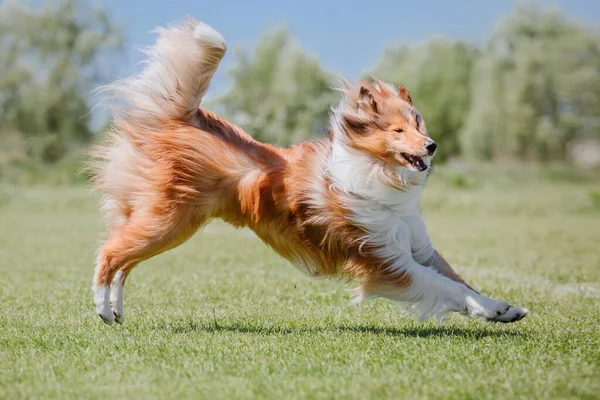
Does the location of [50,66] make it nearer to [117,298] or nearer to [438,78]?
[438,78]

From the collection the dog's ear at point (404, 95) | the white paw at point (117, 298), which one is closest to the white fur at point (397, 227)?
the dog's ear at point (404, 95)

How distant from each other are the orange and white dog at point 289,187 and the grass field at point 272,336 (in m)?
0.47

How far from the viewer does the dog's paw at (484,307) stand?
18.9 ft

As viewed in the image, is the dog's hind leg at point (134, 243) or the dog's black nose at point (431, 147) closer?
the dog's black nose at point (431, 147)

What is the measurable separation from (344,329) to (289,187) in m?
1.30

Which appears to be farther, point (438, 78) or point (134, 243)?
point (438, 78)

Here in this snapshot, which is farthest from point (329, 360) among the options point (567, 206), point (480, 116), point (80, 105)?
point (480, 116)

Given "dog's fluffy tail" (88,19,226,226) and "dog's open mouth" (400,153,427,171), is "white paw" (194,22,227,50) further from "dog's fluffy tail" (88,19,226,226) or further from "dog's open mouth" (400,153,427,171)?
"dog's open mouth" (400,153,427,171)

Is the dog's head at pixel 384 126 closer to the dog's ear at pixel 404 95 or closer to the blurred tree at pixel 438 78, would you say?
the dog's ear at pixel 404 95

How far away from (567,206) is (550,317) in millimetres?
18496

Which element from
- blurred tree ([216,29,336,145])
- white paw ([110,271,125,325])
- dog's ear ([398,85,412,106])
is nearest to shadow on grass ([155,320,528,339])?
white paw ([110,271,125,325])

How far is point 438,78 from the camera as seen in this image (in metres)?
51.9

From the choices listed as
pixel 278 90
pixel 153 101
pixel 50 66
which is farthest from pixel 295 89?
pixel 153 101

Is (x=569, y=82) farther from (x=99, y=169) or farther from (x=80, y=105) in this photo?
(x=99, y=169)
